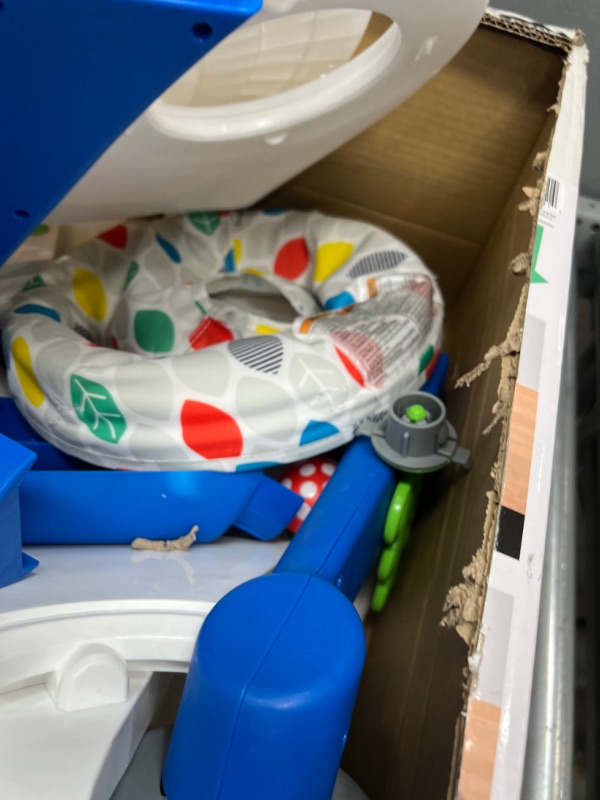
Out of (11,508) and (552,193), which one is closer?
(11,508)

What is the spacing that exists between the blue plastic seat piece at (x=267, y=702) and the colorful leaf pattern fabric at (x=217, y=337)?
0.21 m

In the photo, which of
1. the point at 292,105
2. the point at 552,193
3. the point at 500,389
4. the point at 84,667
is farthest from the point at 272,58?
the point at 84,667

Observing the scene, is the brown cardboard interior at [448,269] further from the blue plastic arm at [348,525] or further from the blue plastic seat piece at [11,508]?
the blue plastic seat piece at [11,508]

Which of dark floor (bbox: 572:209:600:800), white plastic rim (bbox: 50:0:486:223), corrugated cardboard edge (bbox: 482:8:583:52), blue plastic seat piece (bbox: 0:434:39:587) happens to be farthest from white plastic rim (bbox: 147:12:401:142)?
dark floor (bbox: 572:209:600:800)

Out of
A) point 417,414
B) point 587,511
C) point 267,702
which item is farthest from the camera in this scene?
point 587,511

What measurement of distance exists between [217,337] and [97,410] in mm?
257

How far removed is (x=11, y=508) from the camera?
0.44 meters

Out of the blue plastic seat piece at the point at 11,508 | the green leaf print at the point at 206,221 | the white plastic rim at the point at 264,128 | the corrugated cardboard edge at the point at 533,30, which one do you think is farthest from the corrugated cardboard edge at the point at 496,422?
the green leaf print at the point at 206,221

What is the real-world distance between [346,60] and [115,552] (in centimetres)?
57

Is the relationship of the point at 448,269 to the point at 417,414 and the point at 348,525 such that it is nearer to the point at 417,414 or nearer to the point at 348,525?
the point at 417,414

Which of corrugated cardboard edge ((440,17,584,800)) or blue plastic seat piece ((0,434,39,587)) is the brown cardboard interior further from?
blue plastic seat piece ((0,434,39,587))

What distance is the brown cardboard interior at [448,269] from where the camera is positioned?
0.49 metres

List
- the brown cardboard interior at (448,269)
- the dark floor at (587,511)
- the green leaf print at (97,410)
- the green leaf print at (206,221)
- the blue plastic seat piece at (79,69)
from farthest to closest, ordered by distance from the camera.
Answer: the green leaf print at (206,221)
the dark floor at (587,511)
the green leaf print at (97,410)
the brown cardboard interior at (448,269)
the blue plastic seat piece at (79,69)

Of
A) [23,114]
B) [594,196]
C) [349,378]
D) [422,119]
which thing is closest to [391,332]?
[349,378]
